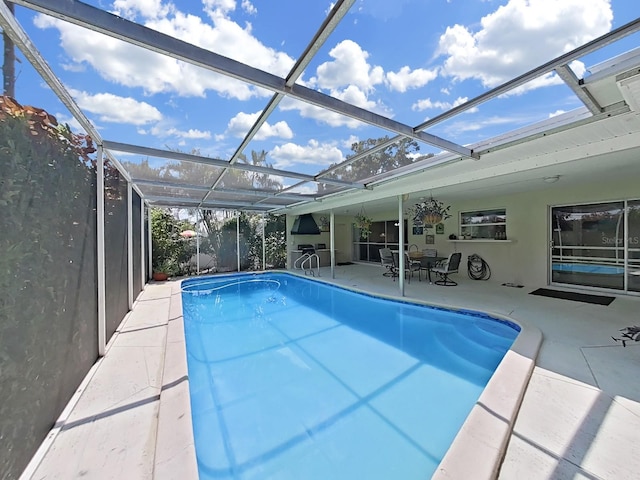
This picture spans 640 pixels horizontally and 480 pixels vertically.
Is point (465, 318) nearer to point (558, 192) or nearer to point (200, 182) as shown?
point (558, 192)

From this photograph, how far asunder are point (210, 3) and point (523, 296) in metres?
7.48

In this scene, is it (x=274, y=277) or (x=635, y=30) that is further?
(x=274, y=277)

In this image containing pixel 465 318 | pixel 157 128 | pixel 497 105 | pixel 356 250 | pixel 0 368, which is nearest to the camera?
pixel 0 368

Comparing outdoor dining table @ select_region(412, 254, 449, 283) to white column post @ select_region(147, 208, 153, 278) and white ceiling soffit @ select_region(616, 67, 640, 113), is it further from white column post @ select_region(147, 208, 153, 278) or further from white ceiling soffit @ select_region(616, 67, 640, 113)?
white column post @ select_region(147, 208, 153, 278)

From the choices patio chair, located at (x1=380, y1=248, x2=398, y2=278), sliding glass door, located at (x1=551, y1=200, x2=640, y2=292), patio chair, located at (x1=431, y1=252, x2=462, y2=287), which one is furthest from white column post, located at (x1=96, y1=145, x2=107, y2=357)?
sliding glass door, located at (x1=551, y1=200, x2=640, y2=292)

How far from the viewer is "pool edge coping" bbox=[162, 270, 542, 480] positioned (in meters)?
1.77

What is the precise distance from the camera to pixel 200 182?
601cm

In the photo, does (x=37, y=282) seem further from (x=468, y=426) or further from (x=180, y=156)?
(x=468, y=426)

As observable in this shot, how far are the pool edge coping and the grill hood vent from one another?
30.0ft

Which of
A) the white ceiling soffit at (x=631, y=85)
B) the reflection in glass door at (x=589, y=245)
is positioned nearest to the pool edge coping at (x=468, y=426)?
the white ceiling soffit at (x=631, y=85)

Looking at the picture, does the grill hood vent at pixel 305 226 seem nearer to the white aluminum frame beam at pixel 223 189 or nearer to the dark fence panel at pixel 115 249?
the white aluminum frame beam at pixel 223 189

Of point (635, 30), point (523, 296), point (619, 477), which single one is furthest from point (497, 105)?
point (523, 296)

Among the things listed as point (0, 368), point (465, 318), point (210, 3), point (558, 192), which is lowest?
point (465, 318)

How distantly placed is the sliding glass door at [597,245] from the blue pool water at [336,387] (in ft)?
12.2
